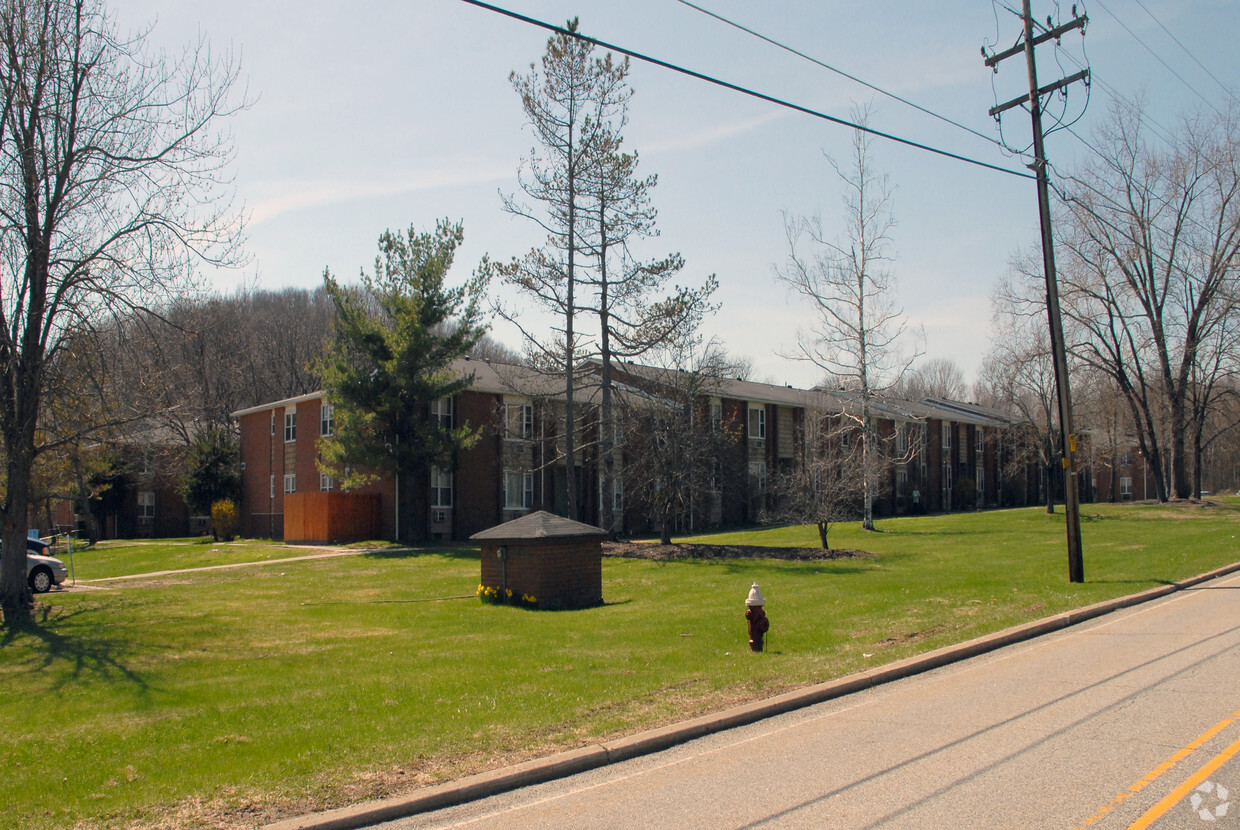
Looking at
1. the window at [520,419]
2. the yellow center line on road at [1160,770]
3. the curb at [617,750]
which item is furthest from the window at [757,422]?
the yellow center line on road at [1160,770]

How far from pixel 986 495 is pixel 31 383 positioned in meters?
58.6

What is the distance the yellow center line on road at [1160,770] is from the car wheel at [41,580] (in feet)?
68.3

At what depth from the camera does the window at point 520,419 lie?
124 feet

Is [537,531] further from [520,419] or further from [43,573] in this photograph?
[520,419]

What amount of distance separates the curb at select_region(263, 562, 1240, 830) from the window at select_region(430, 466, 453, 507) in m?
26.7

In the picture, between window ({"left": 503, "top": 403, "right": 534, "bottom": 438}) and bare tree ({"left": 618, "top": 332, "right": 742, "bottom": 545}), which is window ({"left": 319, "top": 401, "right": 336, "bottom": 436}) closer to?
window ({"left": 503, "top": 403, "right": 534, "bottom": 438})

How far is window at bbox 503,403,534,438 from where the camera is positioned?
3791cm

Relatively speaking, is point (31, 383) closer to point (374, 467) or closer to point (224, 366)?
point (374, 467)

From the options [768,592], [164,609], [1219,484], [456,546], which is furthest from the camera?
[1219,484]

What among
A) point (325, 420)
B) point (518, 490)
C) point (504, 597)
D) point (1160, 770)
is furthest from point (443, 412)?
point (1160, 770)

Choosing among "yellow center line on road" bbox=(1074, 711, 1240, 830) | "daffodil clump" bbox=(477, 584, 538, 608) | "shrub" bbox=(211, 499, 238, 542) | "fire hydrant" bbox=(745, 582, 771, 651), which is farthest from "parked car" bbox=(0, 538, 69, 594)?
"shrub" bbox=(211, 499, 238, 542)

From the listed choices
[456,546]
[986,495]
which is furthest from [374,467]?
[986,495]

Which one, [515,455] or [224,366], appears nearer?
[515,455]

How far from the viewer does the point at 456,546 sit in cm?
Answer: 3194
